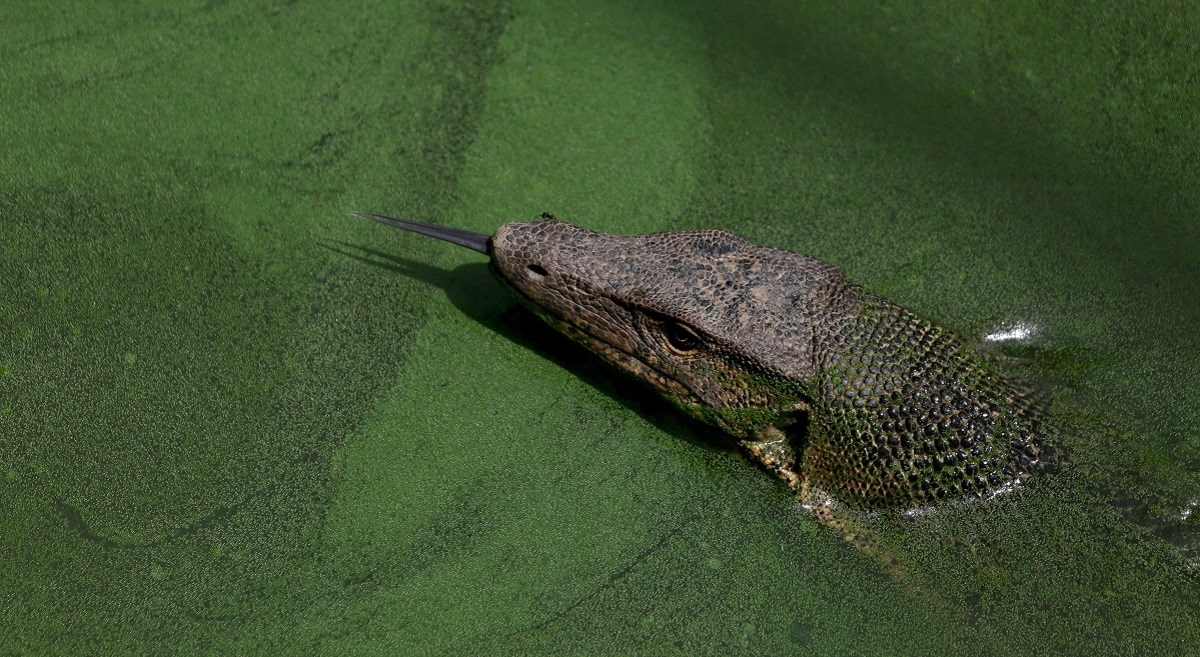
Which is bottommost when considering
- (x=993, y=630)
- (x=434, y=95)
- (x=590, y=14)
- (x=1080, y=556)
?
(x=993, y=630)

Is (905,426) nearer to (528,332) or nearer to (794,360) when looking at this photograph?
(794,360)

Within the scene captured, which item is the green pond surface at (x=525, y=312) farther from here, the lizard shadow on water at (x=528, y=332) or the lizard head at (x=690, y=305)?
the lizard head at (x=690, y=305)

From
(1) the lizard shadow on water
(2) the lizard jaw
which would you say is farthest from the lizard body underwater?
(1) the lizard shadow on water

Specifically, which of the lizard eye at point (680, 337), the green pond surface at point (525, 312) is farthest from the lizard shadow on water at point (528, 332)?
the lizard eye at point (680, 337)

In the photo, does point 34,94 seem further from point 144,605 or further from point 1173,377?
point 1173,377

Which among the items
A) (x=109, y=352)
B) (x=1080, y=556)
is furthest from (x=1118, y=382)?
(x=109, y=352)

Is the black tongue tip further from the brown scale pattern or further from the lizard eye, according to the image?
the brown scale pattern

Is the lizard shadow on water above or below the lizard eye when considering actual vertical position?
below
